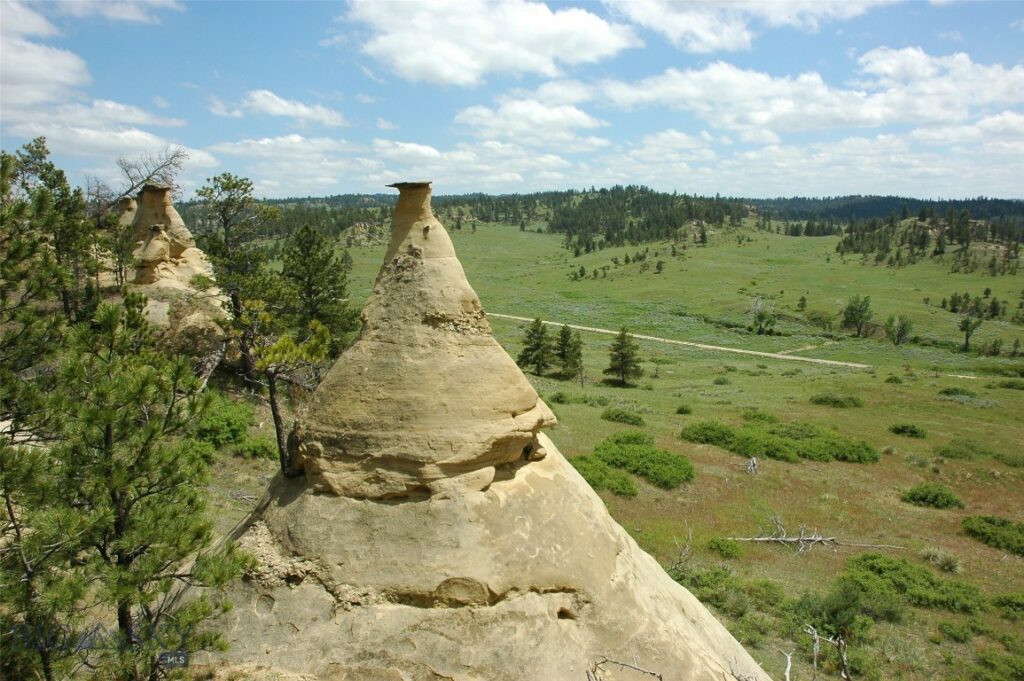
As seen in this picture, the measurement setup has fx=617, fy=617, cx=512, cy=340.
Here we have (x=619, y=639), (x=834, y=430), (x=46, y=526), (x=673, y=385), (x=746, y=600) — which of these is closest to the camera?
(x=46, y=526)

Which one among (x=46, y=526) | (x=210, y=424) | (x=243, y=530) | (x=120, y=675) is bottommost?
(x=210, y=424)

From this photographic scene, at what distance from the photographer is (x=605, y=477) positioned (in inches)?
1146

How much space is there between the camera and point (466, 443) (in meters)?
9.73

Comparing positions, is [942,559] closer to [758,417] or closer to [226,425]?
[758,417]

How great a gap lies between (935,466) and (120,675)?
41.7 metres

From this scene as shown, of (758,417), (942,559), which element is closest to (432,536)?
(942,559)

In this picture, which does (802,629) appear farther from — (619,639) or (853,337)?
(853,337)

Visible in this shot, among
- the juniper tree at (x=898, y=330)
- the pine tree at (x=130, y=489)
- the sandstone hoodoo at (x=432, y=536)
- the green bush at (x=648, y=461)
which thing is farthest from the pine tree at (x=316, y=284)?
the juniper tree at (x=898, y=330)

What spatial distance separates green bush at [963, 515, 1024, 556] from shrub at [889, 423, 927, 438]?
14.2 m

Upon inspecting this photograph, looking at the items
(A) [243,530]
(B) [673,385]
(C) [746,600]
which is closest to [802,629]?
(C) [746,600]

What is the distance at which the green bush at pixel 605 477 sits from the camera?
93.4ft

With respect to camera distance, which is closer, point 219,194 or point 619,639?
point 619,639

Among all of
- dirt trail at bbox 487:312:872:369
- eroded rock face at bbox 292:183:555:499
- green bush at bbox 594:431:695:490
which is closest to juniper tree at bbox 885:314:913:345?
dirt trail at bbox 487:312:872:369

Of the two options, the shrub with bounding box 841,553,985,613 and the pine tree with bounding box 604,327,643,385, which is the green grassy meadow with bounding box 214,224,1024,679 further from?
the pine tree with bounding box 604,327,643,385
